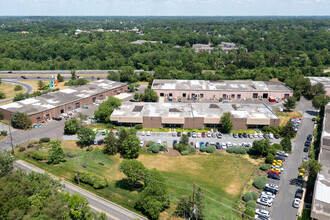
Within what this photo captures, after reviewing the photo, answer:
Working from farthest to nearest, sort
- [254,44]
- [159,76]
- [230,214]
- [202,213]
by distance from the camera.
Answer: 1. [254,44]
2. [159,76]
3. [230,214]
4. [202,213]

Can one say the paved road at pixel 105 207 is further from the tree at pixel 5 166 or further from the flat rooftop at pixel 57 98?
the flat rooftop at pixel 57 98

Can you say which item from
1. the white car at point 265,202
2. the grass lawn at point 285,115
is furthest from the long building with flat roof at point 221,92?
the white car at point 265,202

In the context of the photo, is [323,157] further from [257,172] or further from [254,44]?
[254,44]

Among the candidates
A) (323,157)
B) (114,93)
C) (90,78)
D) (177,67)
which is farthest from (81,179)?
(177,67)

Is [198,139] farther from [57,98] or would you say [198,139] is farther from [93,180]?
[57,98]

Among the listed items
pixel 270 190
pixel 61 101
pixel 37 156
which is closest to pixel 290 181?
pixel 270 190
